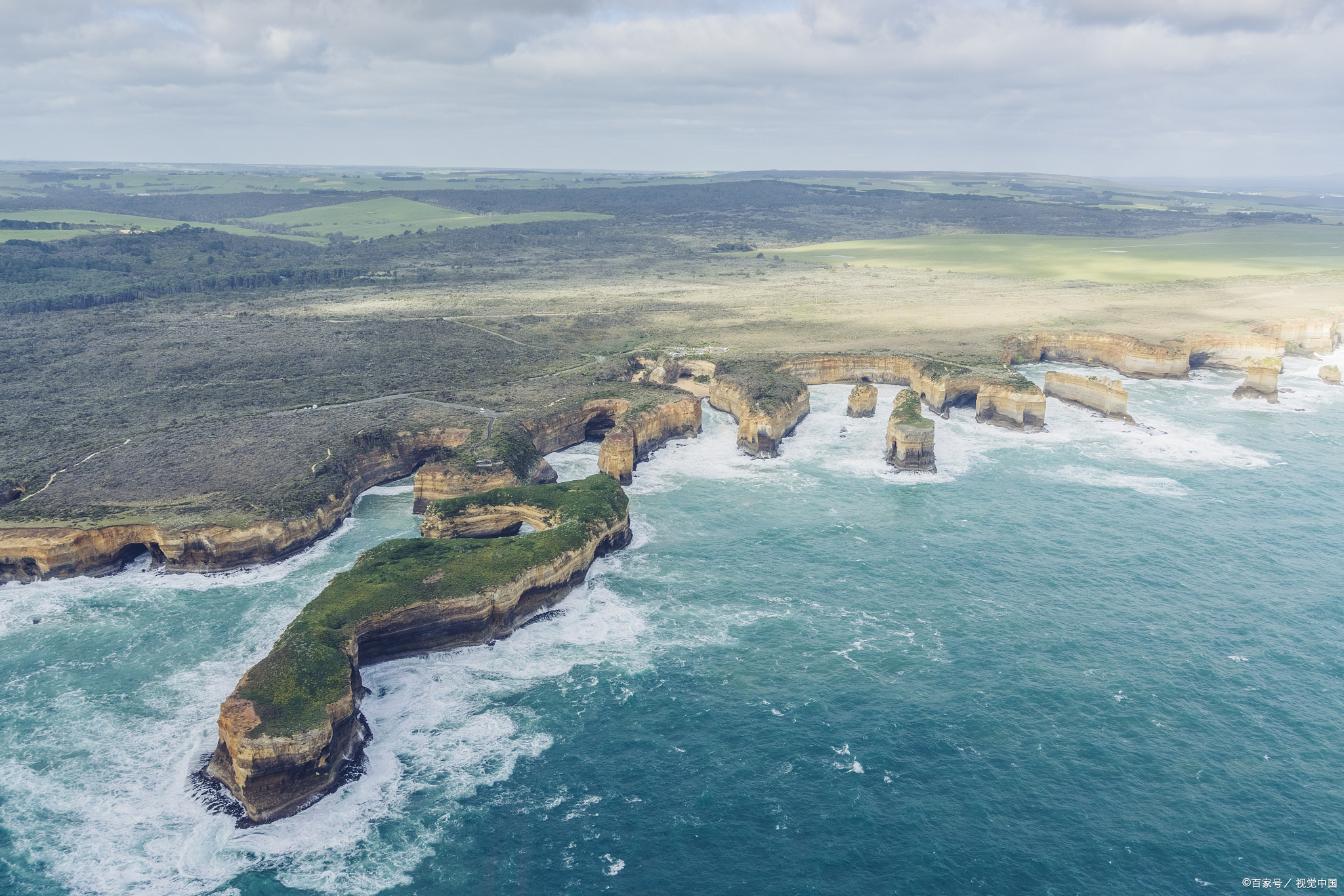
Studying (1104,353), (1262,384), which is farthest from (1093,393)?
(1262,384)

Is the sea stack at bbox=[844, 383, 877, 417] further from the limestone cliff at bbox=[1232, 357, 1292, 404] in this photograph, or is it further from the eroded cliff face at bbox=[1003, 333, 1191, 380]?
the limestone cliff at bbox=[1232, 357, 1292, 404]

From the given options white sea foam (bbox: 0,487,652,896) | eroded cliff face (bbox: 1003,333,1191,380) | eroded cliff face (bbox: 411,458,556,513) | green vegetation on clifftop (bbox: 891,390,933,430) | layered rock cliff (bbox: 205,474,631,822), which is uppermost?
eroded cliff face (bbox: 1003,333,1191,380)

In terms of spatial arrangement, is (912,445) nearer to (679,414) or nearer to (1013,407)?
(1013,407)

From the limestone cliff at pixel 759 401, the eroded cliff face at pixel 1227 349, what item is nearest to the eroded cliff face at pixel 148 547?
the limestone cliff at pixel 759 401

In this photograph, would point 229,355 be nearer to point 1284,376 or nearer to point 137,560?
point 137,560

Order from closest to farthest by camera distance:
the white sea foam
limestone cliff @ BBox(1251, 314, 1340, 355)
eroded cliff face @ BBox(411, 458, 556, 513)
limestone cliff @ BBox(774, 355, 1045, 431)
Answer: the white sea foam
eroded cliff face @ BBox(411, 458, 556, 513)
limestone cliff @ BBox(774, 355, 1045, 431)
limestone cliff @ BBox(1251, 314, 1340, 355)

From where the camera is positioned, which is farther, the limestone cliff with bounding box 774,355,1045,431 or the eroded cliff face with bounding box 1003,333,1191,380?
the eroded cliff face with bounding box 1003,333,1191,380

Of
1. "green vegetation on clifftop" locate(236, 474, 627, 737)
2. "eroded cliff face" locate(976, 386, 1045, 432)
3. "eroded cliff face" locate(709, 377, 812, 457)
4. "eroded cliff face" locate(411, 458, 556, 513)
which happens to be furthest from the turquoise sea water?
"eroded cliff face" locate(976, 386, 1045, 432)
